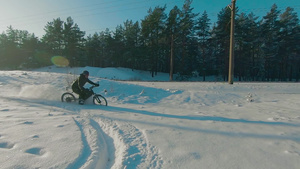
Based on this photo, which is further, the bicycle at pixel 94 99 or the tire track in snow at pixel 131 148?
the bicycle at pixel 94 99

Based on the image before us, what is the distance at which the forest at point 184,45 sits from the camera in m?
31.8

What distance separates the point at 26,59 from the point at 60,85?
46722 millimetres

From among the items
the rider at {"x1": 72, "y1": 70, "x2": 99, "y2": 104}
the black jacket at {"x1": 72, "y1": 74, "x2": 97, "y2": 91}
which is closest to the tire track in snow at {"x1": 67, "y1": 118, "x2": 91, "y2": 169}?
the rider at {"x1": 72, "y1": 70, "x2": 99, "y2": 104}

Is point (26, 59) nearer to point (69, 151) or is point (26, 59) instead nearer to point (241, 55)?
point (69, 151)

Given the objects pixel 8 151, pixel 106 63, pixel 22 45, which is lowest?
pixel 8 151

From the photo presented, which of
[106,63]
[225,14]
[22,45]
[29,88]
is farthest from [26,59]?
[225,14]

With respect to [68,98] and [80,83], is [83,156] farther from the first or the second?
[68,98]

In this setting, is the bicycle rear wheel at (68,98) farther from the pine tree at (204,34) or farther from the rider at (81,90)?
the pine tree at (204,34)

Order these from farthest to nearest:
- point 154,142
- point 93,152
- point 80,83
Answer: point 80,83, point 154,142, point 93,152

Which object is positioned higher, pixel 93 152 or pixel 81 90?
pixel 81 90

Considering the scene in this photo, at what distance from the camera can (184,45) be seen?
33.2 metres

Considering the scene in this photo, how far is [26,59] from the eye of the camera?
141ft

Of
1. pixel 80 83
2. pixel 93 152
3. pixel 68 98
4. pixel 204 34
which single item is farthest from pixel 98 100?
pixel 204 34

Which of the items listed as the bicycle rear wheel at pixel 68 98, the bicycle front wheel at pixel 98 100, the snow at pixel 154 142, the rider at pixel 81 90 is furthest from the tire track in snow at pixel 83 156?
the bicycle rear wheel at pixel 68 98
